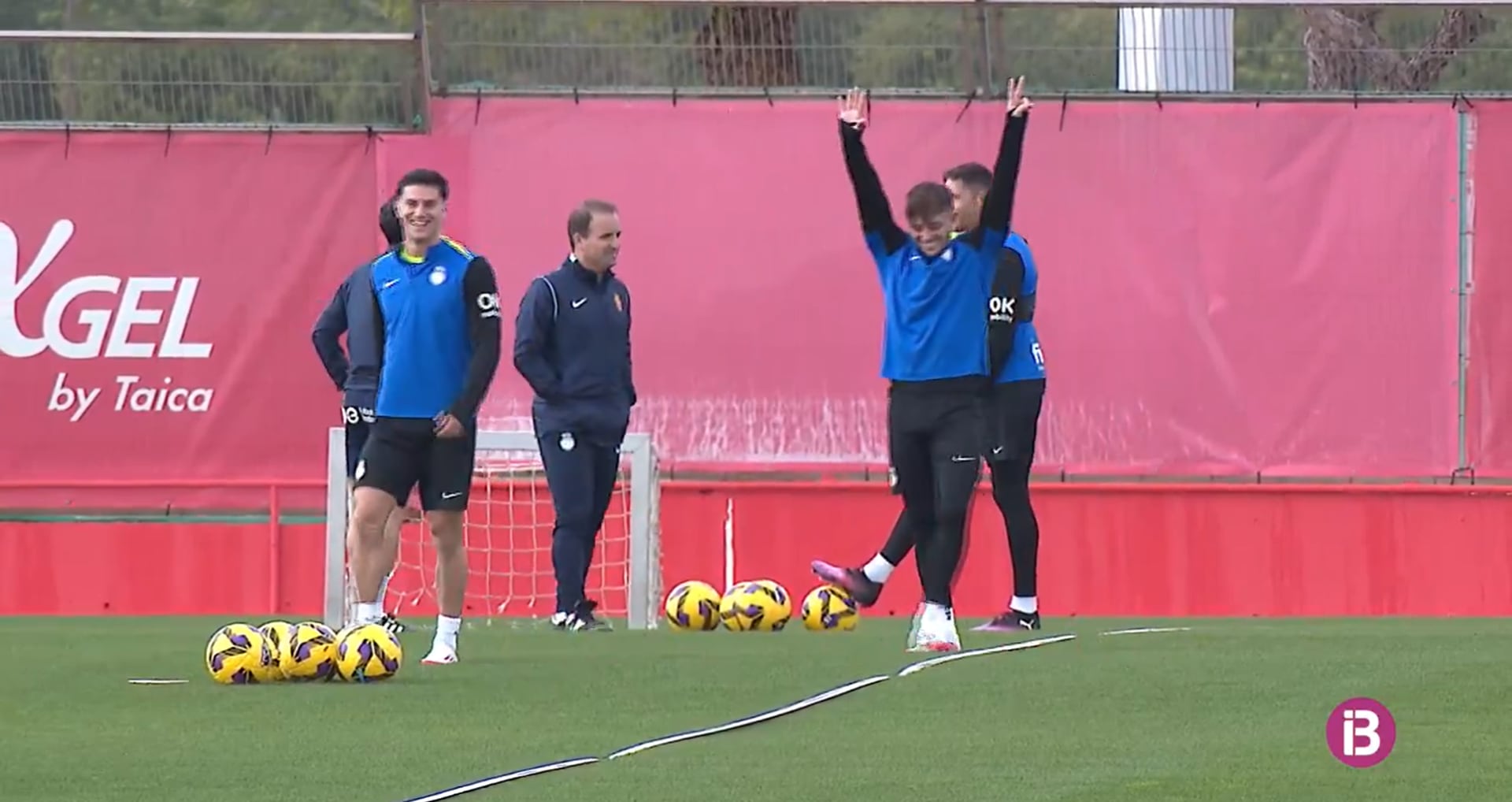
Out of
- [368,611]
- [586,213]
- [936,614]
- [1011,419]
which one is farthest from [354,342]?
[936,614]

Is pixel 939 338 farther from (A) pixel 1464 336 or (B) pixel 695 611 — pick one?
(A) pixel 1464 336

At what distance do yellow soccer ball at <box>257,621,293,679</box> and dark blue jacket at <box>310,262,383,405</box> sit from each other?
5.84 ft

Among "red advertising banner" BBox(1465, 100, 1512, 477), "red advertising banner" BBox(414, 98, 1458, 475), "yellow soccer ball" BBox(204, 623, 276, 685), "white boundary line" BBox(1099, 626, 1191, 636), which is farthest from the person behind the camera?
"red advertising banner" BBox(414, 98, 1458, 475)

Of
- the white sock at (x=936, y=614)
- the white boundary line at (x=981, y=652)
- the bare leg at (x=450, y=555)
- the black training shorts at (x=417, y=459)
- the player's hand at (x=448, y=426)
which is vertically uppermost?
the player's hand at (x=448, y=426)

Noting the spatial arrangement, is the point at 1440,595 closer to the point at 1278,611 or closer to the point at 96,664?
the point at 1278,611

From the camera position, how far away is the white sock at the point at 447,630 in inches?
410

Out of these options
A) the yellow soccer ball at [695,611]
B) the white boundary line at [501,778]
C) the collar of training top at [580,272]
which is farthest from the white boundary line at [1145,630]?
the white boundary line at [501,778]

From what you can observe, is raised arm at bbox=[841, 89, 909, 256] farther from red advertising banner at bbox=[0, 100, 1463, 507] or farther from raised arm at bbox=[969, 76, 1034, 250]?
red advertising banner at bbox=[0, 100, 1463, 507]

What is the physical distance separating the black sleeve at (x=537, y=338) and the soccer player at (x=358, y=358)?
66 cm

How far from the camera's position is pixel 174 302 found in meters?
16.1

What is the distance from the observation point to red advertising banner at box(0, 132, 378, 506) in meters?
16.0

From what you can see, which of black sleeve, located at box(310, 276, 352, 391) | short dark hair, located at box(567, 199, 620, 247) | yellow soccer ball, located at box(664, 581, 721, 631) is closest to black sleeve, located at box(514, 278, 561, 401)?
short dark hair, located at box(567, 199, 620, 247)

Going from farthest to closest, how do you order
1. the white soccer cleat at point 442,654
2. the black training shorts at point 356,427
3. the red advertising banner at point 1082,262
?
the red advertising banner at point 1082,262
the black training shorts at point 356,427
the white soccer cleat at point 442,654

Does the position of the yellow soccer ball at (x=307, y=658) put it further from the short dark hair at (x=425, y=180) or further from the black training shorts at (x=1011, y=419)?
the black training shorts at (x=1011, y=419)
